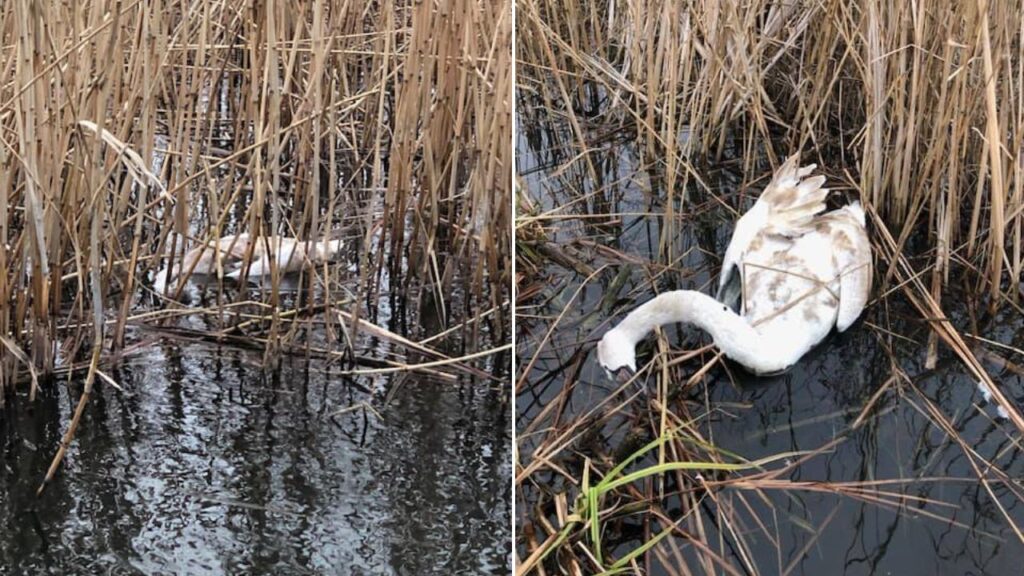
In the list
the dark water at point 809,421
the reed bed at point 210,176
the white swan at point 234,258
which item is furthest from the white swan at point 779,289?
the white swan at point 234,258

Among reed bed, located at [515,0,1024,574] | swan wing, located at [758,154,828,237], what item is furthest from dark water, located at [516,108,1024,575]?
swan wing, located at [758,154,828,237]

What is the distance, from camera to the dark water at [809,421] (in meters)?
2.28

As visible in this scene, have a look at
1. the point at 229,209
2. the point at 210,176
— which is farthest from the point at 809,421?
the point at 210,176

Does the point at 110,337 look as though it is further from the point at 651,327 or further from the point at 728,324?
the point at 728,324

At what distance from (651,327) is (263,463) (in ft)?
3.44

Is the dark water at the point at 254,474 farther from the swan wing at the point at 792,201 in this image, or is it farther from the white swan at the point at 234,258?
the swan wing at the point at 792,201

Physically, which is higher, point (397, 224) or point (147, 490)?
point (397, 224)

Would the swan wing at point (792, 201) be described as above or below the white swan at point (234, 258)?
above

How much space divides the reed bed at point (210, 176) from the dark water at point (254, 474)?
0.11 m

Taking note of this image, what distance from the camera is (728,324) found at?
283 centimetres

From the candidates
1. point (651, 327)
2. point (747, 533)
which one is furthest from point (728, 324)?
point (747, 533)

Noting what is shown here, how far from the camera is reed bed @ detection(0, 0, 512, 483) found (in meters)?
2.66

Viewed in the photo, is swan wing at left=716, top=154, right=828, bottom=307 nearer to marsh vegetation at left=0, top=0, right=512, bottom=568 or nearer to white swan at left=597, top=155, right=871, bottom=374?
white swan at left=597, top=155, right=871, bottom=374

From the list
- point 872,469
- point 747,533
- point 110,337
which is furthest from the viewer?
point 110,337
